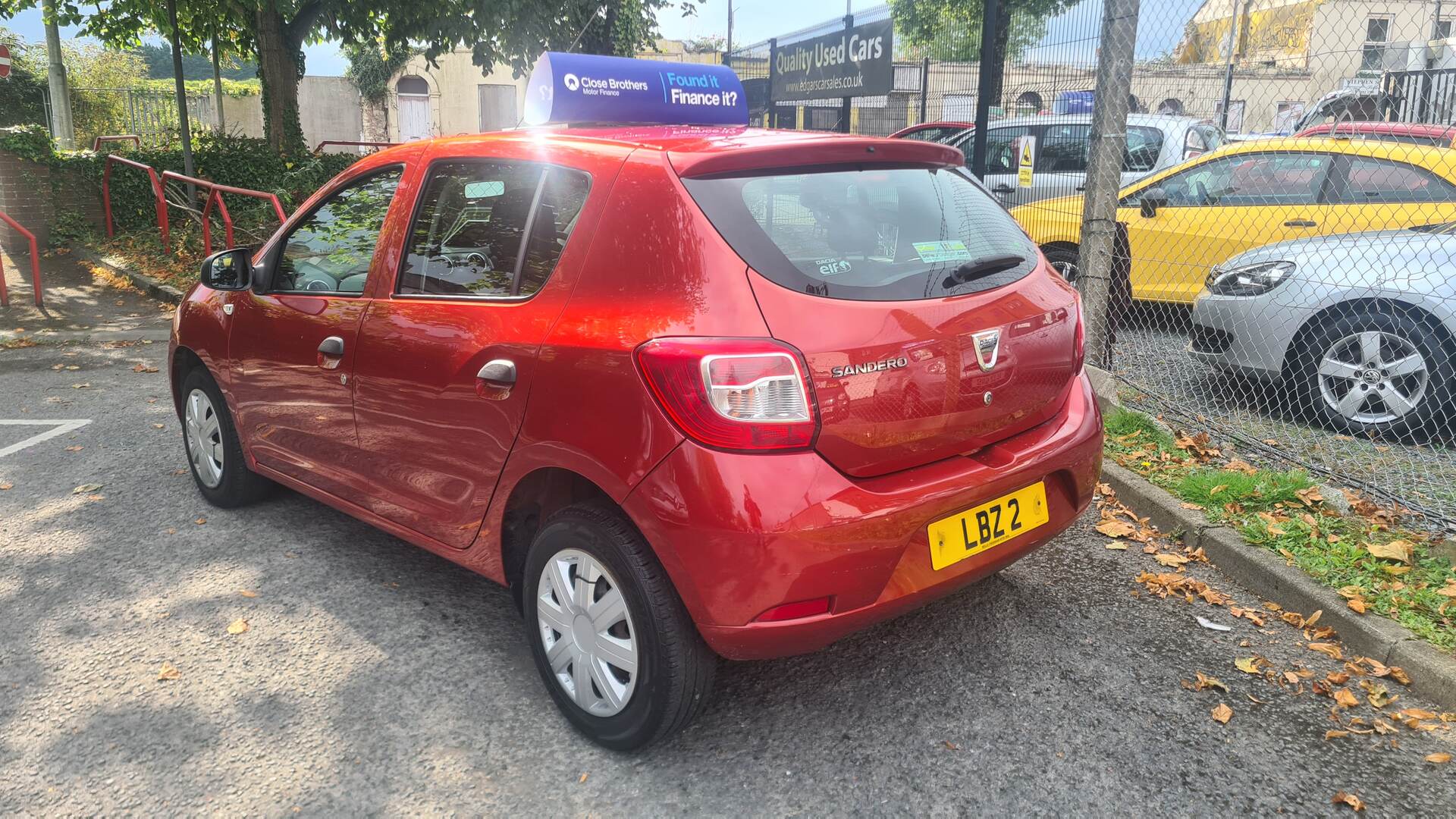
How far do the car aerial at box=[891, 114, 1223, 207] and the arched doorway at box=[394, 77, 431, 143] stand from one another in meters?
33.8

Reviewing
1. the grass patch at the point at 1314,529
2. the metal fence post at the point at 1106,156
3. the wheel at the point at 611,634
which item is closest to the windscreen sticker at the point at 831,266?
the wheel at the point at 611,634

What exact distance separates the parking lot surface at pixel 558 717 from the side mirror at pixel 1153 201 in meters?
4.46

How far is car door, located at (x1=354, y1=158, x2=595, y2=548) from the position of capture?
280cm

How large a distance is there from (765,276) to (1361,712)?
2.10 meters

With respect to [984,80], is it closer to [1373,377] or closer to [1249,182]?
[1249,182]

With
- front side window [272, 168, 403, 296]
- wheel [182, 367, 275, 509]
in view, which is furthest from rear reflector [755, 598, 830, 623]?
wheel [182, 367, 275, 509]

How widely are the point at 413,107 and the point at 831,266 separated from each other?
3989cm

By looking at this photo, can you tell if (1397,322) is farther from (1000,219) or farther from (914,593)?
(914,593)

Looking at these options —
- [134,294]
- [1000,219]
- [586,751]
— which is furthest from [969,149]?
[134,294]

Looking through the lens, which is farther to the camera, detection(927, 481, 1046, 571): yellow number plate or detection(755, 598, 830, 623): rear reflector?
detection(927, 481, 1046, 571): yellow number plate

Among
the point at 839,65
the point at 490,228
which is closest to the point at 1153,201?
the point at 839,65

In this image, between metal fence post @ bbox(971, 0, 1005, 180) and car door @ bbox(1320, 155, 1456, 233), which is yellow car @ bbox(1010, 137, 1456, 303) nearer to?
car door @ bbox(1320, 155, 1456, 233)

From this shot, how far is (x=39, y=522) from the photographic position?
14.3 feet

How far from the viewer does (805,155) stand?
276 centimetres
